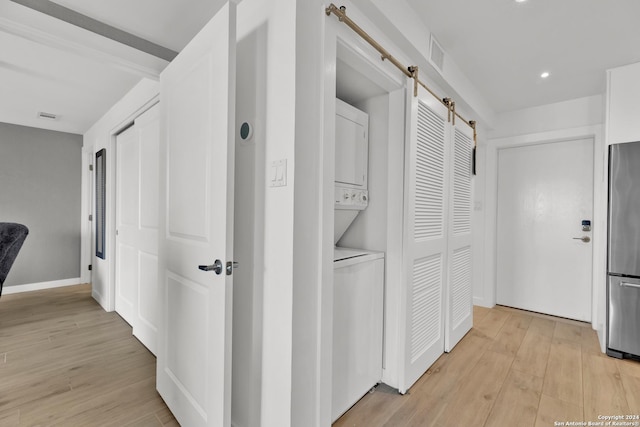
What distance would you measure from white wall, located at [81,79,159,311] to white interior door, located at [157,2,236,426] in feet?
3.17

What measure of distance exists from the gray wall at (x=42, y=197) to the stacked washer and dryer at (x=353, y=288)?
445cm

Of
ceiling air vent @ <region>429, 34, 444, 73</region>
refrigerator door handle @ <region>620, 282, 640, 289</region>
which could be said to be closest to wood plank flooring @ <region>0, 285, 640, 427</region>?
refrigerator door handle @ <region>620, 282, 640, 289</region>

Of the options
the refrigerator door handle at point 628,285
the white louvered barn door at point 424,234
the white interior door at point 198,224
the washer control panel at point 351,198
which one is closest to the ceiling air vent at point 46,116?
the white interior door at point 198,224

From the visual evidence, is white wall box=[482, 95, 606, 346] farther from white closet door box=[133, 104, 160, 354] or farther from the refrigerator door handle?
white closet door box=[133, 104, 160, 354]

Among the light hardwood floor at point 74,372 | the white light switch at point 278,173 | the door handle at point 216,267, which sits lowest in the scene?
the light hardwood floor at point 74,372

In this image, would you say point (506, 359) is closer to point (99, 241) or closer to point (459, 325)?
point (459, 325)

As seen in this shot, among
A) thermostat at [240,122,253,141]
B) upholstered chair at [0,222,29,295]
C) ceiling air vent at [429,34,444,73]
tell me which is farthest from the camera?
upholstered chair at [0,222,29,295]

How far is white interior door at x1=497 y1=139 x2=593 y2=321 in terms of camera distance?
10.6 feet

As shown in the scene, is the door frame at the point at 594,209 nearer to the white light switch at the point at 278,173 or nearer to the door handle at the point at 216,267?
the white light switch at the point at 278,173

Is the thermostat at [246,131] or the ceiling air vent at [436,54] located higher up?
the ceiling air vent at [436,54]

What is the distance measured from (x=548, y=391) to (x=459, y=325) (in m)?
0.79

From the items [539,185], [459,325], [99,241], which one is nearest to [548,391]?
[459,325]

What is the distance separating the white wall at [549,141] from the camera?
2.93 meters

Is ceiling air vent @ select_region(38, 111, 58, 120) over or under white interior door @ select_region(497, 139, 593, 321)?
over
